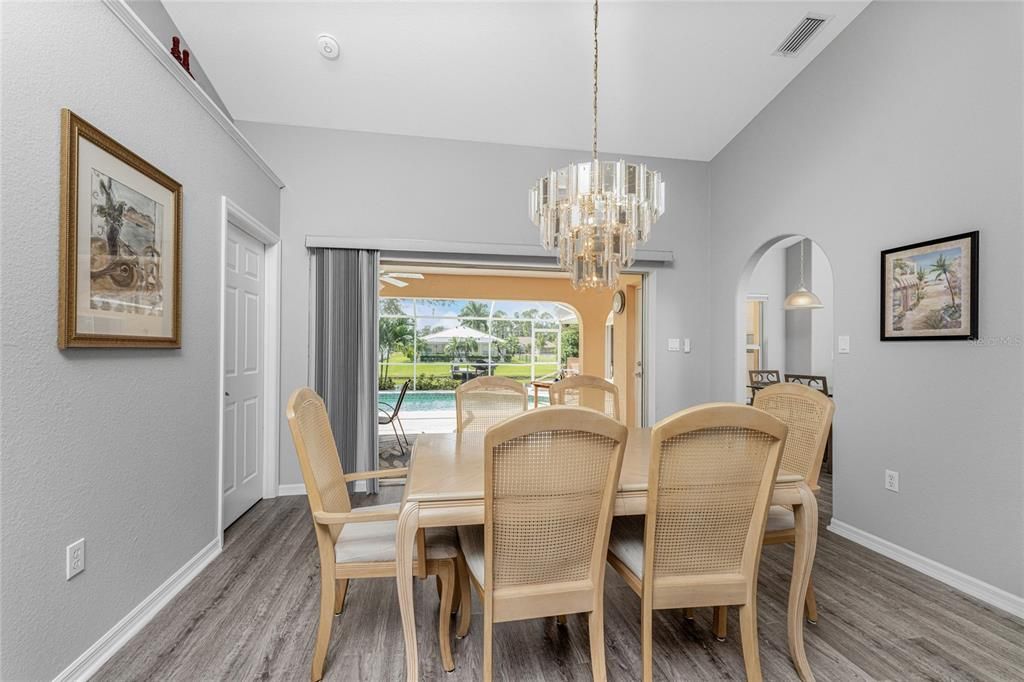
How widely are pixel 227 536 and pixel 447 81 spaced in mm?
3417

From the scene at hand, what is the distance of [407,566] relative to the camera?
143cm

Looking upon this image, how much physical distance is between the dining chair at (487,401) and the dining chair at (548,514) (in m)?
1.39

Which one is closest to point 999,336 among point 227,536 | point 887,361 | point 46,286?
point 887,361

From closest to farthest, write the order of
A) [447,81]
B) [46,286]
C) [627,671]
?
1. [46,286]
2. [627,671]
3. [447,81]

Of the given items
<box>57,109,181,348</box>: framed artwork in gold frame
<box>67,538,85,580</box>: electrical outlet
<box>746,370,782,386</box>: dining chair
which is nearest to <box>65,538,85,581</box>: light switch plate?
<box>67,538,85,580</box>: electrical outlet

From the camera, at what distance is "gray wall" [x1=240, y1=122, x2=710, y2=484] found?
3719 millimetres

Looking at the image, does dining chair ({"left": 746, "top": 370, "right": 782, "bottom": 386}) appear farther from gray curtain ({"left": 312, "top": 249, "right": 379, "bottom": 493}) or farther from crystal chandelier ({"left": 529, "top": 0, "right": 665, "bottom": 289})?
gray curtain ({"left": 312, "top": 249, "right": 379, "bottom": 493})

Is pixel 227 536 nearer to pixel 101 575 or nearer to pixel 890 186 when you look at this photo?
pixel 101 575

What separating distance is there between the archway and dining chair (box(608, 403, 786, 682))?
5.16 metres

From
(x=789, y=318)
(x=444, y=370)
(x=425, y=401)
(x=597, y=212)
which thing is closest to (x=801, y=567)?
(x=597, y=212)

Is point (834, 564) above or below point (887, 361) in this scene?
below

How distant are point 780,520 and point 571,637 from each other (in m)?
1.02

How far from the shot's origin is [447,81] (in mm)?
3348

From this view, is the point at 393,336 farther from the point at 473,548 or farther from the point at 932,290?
the point at 932,290
